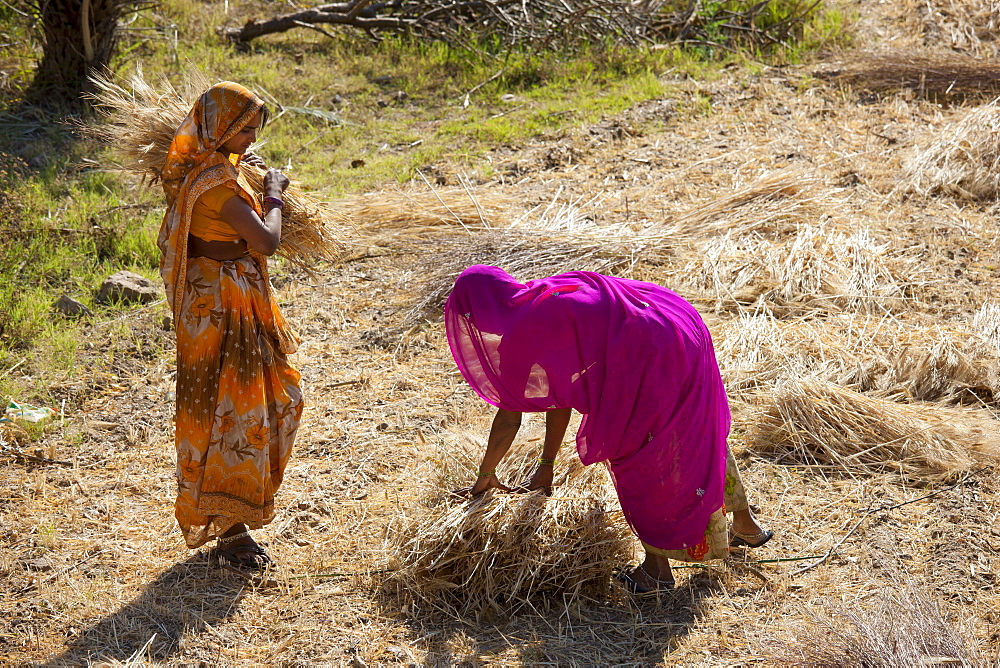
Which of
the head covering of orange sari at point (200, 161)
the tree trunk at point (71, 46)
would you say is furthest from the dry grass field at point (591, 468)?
the tree trunk at point (71, 46)

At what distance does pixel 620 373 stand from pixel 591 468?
67 centimetres

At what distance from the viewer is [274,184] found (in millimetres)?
2936

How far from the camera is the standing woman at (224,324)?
2.72 meters

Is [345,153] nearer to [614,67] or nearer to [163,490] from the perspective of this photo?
[614,67]

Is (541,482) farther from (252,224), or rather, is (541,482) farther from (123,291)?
(123,291)

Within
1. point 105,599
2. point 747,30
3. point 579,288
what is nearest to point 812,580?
point 579,288

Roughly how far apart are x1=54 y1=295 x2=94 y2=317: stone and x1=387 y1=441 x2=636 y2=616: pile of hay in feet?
8.78

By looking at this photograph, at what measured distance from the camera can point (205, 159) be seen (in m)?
2.73

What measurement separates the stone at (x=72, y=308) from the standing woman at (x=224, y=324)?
7.14 ft

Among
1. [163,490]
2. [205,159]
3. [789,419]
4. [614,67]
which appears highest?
[205,159]

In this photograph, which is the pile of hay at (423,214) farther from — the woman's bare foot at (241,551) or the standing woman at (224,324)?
the woman's bare foot at (241,551)

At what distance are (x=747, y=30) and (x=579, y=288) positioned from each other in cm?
671

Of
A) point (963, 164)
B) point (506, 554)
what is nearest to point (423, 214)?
point (506, 554)

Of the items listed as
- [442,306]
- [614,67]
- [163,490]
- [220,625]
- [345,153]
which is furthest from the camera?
[614,67]
